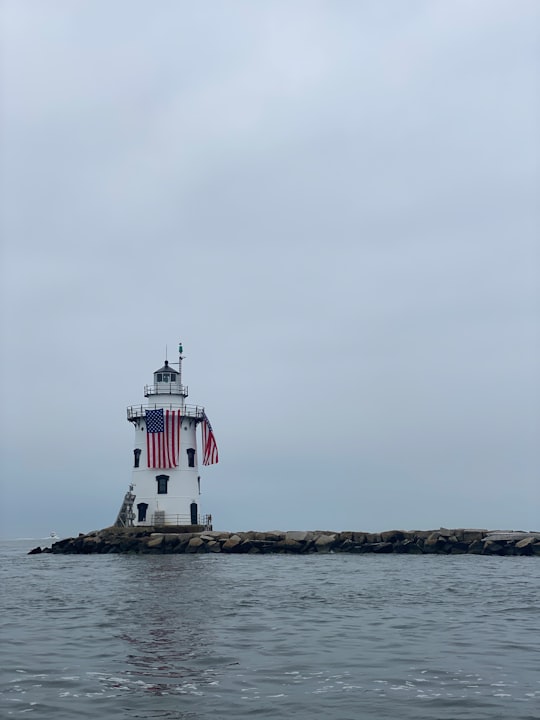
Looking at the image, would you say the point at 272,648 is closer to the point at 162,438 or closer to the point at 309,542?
the point at 309,542

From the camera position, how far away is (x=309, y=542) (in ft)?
177

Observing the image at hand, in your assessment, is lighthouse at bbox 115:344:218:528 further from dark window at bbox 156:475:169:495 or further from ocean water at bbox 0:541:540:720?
ocean water at bbox 0:541:540:720

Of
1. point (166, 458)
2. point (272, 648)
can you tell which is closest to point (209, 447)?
point (166, 458)

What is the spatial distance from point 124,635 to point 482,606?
1094 cm

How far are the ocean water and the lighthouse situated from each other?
2309 centimetres

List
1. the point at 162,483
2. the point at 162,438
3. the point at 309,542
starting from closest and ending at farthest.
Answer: the point at 309,542 < the point at 162,438 < the point at 162,483

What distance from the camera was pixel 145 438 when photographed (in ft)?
186

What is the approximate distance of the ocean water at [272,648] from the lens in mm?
12016

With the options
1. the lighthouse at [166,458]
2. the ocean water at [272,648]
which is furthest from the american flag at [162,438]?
the ocean water at [272,648]

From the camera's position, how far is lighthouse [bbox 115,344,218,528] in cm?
5550

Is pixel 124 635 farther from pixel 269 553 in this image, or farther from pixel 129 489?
pixel 129 489

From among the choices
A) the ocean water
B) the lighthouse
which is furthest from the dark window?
the ocean water

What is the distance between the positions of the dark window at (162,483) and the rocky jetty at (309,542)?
9.43 feet

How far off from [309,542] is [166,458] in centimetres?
1110
